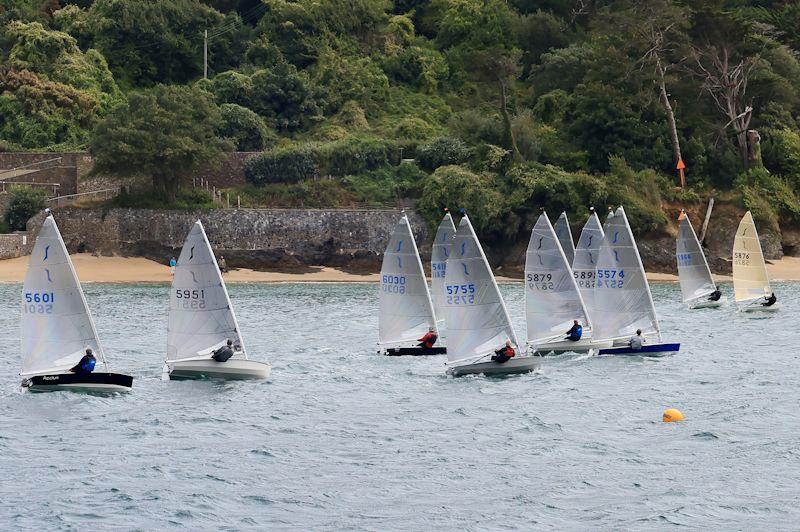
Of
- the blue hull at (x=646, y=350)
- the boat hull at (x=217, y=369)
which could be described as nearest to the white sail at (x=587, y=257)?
the blue hull at (x=646, y=350)

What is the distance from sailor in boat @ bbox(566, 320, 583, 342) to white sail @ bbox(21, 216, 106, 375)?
16316 mm

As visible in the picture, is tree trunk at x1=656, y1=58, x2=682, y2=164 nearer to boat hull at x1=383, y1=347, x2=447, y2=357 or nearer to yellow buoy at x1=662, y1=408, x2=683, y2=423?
boat hull at x1=383, y1=347, x2=447, y2=357

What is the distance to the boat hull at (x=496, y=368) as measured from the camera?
44.0 meters

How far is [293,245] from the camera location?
80.5 metres

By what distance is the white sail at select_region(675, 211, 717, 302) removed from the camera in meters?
65.6

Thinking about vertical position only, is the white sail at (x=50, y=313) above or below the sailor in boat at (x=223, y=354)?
above

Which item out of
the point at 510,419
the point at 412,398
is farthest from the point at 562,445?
the point at 412,398

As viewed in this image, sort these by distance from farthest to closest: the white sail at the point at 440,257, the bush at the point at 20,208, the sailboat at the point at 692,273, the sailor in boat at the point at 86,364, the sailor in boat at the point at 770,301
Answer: the bush at the point at 20,208 → the sailboat at the point at 692,273 → the sailor in boat at the point at 770,301 → the white sail at the point at 440,257 → the sailor in boat at the point at 86,364

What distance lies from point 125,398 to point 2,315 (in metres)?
22.5

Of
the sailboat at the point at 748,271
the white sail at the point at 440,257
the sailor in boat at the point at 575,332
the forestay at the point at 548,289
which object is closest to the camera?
the forestay at the point at 548,289

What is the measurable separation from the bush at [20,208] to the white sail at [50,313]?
136 ft

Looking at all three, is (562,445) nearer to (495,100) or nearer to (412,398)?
(412,398)

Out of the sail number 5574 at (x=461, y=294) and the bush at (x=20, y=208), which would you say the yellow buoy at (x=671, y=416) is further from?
the bush at (x=20, y=208)

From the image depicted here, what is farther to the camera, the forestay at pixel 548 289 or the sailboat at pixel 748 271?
the sailboat at pixel 748 271
